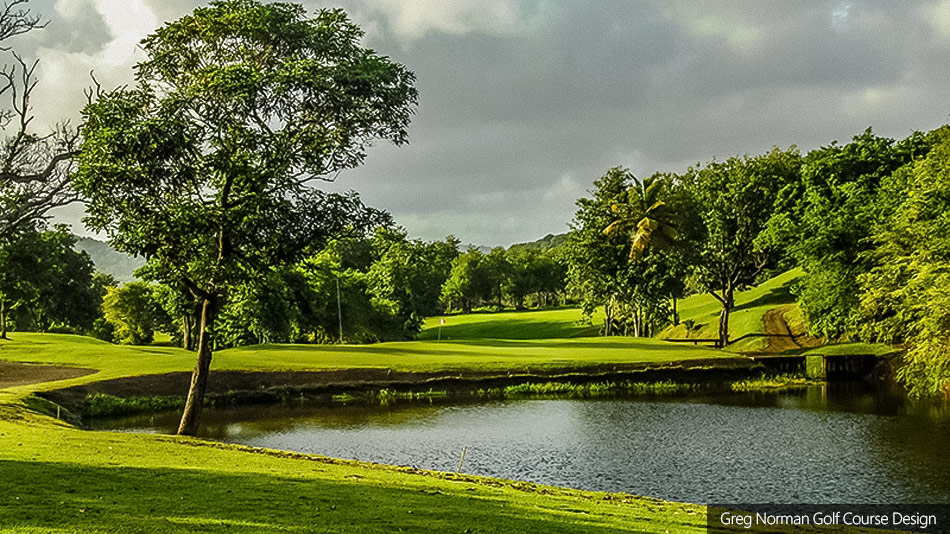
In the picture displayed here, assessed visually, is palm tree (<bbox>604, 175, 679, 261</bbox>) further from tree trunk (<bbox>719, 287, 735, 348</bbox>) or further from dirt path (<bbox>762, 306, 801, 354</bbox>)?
dirt path (<bbox>762, 306, 801, 354</bbox>)

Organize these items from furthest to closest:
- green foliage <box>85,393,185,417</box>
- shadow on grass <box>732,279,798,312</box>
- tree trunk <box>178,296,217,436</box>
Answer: shadow on grass <box>732,279,798,312</box> → green foliage <box>85,393,185,417</box> → tree trunk <box>178,296,217,436</box>

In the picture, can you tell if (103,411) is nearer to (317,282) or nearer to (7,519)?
(7,519)

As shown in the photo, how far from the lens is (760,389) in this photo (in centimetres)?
4881

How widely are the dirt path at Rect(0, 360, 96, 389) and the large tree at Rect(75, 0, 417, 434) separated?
18.5 metres

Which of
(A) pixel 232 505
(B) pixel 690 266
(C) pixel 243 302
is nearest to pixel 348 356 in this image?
(C) pixel 243 302

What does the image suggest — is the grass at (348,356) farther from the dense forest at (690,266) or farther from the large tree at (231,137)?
the large tree at (231,137)

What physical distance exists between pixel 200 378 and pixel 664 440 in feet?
62.1

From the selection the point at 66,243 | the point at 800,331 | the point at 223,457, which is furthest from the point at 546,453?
the point at 66,243

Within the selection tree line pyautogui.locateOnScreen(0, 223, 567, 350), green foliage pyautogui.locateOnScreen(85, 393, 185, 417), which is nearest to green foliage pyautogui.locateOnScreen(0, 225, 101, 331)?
tree line pyautogui.locateOnScreen(0, 223, 567, 350)

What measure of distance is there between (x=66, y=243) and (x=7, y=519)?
248 feet

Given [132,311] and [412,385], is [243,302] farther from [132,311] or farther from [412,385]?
[132,311]

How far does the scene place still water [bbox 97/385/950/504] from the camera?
21.8m

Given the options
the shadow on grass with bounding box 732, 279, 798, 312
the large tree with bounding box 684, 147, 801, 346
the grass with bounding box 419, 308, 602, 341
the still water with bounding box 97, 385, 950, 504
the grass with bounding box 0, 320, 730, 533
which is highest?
the large tree with bounding box 684, 147, 801, 346

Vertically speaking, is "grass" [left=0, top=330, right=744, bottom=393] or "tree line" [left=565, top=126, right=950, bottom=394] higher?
"tree line" [left=565, top=126, right=950, bottom=394]
